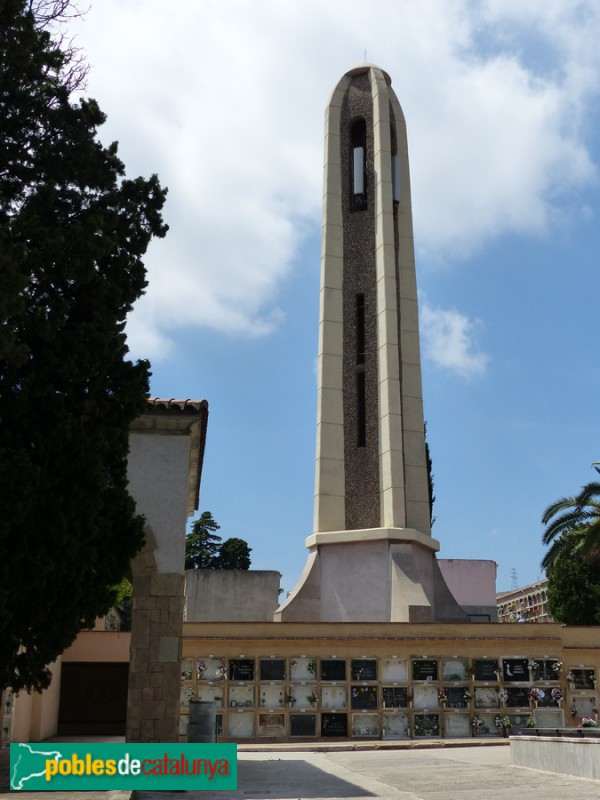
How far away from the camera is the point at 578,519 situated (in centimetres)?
3422

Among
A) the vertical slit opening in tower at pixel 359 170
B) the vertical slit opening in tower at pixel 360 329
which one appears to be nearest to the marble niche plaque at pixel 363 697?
the vertical slit opening in tower at pixel 360 329

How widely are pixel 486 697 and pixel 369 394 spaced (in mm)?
12969

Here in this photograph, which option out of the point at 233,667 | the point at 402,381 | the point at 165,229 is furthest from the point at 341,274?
the point at 165,229

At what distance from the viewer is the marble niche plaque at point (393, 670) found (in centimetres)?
2272

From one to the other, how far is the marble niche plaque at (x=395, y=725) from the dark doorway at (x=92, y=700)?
823 cm

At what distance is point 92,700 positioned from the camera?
26.5 metres

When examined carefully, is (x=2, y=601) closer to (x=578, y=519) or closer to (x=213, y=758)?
(x=213, y=758)

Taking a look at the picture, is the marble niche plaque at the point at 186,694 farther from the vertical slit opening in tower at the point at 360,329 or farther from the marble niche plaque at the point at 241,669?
the vertical slit opening in tower at the point at 360,329

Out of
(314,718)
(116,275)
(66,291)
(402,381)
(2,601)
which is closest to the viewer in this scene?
(2,601)

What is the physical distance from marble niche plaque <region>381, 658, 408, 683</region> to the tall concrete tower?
4988 millimetres

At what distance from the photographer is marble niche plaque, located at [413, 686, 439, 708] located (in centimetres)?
2269

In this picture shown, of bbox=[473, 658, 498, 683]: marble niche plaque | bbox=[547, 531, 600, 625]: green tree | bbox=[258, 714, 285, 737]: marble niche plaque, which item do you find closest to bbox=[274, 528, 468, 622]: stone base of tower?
bbox=[473, 658, 498, 683]: marble niche plaque

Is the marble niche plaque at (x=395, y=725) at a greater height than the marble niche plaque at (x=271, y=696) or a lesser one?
lesser

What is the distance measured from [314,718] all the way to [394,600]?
25.3 feet
